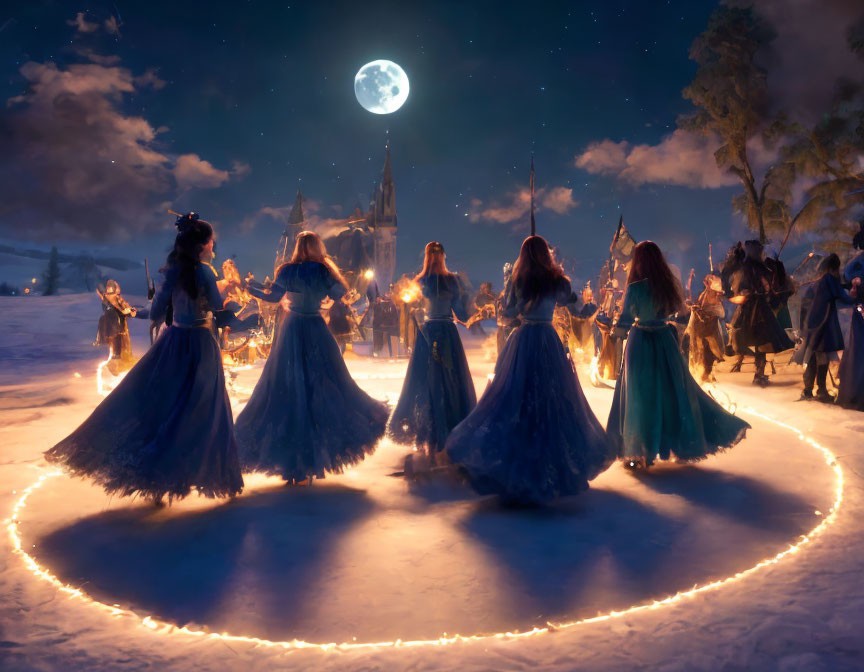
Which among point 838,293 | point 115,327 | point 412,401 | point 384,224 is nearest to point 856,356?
point 838,293

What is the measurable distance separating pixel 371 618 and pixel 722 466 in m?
4.40

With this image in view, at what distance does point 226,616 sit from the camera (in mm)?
3037

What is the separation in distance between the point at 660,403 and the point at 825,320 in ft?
18.3

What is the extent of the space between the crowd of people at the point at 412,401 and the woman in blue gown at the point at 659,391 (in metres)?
0.01

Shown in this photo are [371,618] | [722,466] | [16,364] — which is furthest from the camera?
[16,364]

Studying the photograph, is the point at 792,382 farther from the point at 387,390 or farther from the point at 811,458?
the point at 387,390

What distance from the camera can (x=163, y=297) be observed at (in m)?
4.85

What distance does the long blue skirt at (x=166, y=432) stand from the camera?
442cm

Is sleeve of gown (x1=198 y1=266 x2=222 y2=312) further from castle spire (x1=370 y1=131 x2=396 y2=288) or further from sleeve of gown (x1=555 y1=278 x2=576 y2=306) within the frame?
castle spire (x1=370 y1=131 x2=396 y2=288)

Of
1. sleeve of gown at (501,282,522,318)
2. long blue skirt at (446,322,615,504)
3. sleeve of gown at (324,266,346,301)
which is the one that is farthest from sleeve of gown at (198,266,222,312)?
sleeve of gown at (501,282,522,318)

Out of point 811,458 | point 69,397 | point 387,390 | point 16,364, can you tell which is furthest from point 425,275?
point 16,364

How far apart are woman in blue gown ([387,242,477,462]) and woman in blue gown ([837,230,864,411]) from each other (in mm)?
6400

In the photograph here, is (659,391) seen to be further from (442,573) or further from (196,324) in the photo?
(196,324)

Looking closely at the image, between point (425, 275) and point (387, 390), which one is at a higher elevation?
point (425, 275)
